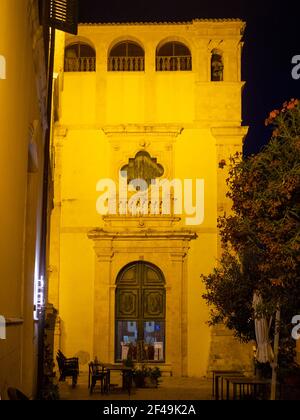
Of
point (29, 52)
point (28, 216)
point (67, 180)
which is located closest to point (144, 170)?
point (67, 180)

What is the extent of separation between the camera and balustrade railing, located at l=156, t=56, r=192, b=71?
26.8m

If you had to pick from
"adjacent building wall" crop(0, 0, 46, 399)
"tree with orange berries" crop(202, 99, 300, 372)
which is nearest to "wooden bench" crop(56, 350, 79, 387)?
"adjacent building wall" crop(0, 0, 46, 399)

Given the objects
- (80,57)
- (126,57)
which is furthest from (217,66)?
Result: (80,57)

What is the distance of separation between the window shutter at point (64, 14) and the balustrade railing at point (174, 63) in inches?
→ 394

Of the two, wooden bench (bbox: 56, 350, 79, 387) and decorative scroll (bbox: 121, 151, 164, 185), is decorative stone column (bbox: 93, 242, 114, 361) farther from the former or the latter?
wooden bench (bbox: 56, 350, 79, 387)

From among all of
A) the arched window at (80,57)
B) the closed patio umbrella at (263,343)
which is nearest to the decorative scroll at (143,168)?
the arched window at (80,57)

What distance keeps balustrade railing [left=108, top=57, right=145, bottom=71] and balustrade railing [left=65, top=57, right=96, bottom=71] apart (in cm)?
60

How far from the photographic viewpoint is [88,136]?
1041 inches

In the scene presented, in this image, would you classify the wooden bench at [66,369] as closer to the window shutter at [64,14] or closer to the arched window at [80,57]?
the window shutter at [64,14]

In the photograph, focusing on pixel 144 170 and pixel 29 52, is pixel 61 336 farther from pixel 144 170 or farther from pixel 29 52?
pixel 29 52

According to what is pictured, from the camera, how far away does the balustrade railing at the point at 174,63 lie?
26781mm

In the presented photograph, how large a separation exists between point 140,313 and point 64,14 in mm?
11831

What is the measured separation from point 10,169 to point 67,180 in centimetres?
1749
